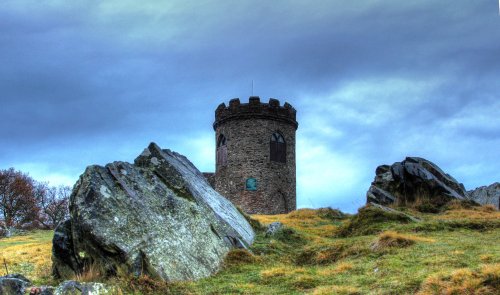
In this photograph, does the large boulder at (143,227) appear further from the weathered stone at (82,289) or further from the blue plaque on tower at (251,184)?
the blue plaque on tower at (251,184)

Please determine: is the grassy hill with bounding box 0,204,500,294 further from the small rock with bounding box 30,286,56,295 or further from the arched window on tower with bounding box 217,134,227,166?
the arched window on tower with bounding box 217,134,227,166

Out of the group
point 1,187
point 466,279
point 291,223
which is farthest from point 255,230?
point 1,187

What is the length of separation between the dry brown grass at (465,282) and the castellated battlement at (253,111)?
36848 millimetres

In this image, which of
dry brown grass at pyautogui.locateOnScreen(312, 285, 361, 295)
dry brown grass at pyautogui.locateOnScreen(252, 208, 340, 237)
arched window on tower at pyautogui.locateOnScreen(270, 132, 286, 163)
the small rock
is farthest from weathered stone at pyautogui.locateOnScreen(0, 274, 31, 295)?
arched window on tower at pyautogui.locateOnScreen(270, 132, 286, 163)

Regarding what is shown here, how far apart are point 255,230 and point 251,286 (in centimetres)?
866

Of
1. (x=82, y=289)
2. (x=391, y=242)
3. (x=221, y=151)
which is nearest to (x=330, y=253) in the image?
(x=391, y=242)

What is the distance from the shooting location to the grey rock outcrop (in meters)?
29.0

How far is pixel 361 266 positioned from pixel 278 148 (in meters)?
35.0

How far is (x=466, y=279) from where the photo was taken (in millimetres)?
8656

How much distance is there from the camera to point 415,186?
87.1ft

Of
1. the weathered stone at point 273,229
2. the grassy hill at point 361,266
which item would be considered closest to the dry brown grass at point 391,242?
the grassy hill at point 361,266

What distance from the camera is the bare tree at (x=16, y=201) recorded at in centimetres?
5716

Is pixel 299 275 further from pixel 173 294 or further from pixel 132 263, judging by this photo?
pixel 132 263

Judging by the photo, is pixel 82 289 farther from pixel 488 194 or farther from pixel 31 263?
pixel 488 194
